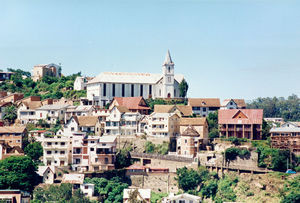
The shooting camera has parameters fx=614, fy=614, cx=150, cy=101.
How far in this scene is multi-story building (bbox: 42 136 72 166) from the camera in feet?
249

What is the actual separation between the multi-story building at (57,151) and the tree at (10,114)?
16.3 m

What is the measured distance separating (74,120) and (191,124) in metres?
15.6

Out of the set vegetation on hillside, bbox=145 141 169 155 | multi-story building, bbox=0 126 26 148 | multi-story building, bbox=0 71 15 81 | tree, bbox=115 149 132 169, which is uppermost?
multi-story building, bbox=0 71 15 81

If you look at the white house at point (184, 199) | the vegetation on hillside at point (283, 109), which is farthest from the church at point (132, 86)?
the vegetation on hillside at point (283, 109)

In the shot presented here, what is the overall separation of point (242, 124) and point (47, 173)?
25.5m

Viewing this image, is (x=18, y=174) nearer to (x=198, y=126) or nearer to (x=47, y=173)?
(x=47, y=173)

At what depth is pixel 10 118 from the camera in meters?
90.9

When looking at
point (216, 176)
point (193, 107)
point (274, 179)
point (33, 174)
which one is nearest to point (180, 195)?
point (216, 176)

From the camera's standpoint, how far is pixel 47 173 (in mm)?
72438

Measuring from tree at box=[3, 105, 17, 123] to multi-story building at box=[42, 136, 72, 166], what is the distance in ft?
53.4

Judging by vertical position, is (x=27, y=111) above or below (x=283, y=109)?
below

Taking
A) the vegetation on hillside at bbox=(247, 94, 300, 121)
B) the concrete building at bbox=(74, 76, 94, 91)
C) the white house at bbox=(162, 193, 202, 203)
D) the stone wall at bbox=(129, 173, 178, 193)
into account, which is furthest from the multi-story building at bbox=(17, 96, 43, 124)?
the vegetation on hillside at bbox=(247, 94, 300, 121)

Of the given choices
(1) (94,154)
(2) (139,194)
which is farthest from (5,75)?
(2) (139,194)

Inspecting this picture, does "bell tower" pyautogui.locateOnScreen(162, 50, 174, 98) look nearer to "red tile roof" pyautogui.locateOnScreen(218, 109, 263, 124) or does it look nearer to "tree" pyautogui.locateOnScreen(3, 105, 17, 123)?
"red tile roof" pyautogui.locateOnScreen(218, 109, 263, 124)
